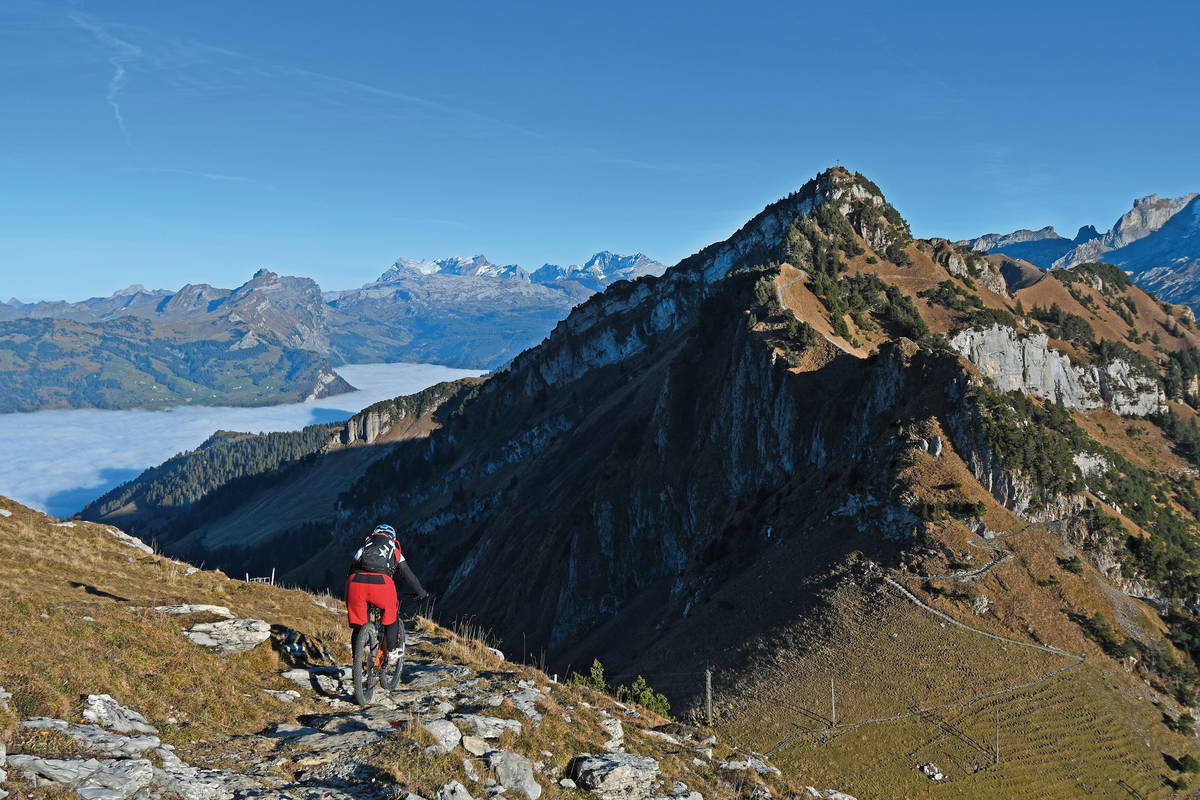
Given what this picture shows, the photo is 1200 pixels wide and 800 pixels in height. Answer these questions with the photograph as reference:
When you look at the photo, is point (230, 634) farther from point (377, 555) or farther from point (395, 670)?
point (377, 555)

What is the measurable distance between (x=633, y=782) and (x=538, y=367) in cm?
16769

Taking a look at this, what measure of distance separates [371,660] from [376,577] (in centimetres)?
183

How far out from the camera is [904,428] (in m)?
49.4

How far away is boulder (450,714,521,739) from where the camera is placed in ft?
44.3

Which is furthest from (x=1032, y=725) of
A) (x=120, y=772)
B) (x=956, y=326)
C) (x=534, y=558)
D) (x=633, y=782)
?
(x=956, y=326)

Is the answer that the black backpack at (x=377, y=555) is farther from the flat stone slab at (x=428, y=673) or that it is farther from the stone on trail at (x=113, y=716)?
the stone on trail at (x=113, y=716)

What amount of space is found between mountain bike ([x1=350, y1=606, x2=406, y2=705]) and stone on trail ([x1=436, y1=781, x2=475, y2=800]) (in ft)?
13.2

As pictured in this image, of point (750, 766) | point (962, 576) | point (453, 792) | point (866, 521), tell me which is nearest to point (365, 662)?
point (453, 792)

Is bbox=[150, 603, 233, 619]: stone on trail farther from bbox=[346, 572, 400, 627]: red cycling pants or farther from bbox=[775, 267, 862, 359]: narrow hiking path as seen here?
bbox=[775, 267, 862, 359]: narrow hiking path

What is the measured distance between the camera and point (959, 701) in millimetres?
36000

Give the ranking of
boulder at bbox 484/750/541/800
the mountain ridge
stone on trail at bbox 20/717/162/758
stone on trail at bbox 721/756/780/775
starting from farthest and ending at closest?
the mountain ridge < stone on trail at bbox 721/756/780/775 < boulder at bbox 484/750/541/800 < stone on trail at bbox 20/717/162/758

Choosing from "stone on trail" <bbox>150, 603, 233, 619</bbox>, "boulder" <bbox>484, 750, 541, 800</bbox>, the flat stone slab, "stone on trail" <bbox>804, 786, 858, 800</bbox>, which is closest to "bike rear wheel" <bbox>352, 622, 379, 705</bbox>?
the flat stone slab

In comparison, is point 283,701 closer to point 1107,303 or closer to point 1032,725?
point 1032,725

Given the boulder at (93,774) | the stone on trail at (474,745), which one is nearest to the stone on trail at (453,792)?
the stone on trail at (474,745)
